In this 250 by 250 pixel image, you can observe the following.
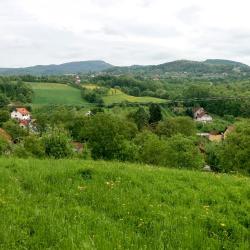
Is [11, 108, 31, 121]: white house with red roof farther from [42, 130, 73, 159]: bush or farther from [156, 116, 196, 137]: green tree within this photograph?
[42, 130, 73, 159]: bush

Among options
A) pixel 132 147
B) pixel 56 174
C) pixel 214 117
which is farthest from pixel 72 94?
pixel 56 174

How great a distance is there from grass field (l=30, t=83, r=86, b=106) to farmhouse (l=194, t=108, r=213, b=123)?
3770cm

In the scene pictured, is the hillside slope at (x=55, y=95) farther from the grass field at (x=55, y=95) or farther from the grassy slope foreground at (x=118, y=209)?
the grassy slope foreground at (x=118, y=209)

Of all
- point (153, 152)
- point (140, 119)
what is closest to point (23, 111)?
point (140, 119)

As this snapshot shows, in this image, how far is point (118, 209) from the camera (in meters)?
9.76

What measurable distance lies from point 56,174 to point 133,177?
2106 mm

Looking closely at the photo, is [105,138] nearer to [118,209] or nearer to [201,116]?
[118,209]

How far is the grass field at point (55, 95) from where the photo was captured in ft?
495

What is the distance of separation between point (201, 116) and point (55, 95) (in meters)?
52.5

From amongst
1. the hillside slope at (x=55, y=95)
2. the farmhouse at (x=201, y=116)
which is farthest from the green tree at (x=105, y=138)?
the hillside slope at (x=55, y=95)

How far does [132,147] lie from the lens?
55.5 metres

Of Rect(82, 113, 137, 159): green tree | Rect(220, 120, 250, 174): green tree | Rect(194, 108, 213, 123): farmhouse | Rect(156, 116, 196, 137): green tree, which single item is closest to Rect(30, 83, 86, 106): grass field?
Rect(194, 108, 213, 123): farmhouse

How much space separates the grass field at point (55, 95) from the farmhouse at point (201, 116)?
3770 centimetres

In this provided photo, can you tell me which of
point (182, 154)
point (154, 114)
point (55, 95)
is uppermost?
point (182, 154)
